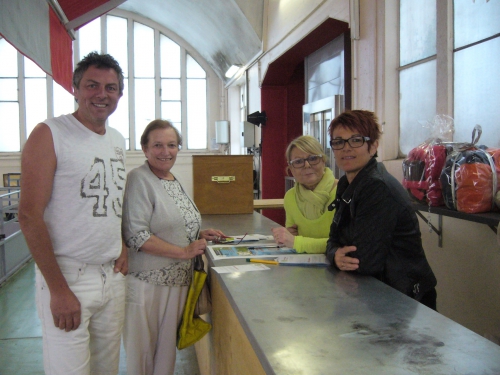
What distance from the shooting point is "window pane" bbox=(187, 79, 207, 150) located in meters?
12.2

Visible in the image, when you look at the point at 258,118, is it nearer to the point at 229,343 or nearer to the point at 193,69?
the point at 193,69

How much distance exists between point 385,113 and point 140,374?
261cm

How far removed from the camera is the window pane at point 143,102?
39.1 ft

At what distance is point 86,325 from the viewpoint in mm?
1658

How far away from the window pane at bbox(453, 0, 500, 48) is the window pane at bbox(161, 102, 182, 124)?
994 cm

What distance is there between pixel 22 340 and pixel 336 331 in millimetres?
3430

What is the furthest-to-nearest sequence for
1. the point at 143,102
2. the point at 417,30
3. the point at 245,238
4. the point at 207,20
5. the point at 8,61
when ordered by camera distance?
the point at 143,102
the point at 8,61
the point at 207,20
the point at 417,30
the point at 245,238

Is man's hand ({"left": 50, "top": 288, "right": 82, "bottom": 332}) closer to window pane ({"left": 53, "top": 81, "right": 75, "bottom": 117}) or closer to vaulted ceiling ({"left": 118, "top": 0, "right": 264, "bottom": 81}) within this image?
vaulted ceiling ({"left": 118, "top": 0, "right": 264, "bottom": 81})

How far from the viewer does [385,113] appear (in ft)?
11.6

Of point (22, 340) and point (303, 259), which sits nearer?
point (303, 259)

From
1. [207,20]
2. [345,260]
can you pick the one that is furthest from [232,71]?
[345,260]

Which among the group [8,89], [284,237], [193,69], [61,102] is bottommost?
[284,237]

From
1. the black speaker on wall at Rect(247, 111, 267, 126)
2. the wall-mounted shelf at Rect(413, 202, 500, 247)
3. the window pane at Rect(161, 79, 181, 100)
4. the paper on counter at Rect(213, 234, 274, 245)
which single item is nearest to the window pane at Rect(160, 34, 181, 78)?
the window pane at Rect(161, 79, 181, 100)

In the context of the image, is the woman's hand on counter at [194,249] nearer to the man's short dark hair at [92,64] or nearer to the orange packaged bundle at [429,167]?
the man's short dark hair at [92,64]
